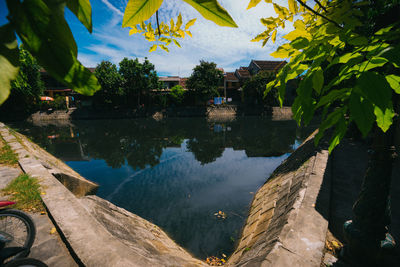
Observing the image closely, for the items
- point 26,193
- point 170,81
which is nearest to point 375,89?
point 26,193

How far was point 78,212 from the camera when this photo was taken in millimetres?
2893

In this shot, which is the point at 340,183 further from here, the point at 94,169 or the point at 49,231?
the point at 94,169

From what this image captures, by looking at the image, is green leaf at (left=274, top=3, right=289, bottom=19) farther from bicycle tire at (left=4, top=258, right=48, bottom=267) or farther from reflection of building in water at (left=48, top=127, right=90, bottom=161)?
reflection of building in water at (left=48, top=127, right=90, bottom=161)

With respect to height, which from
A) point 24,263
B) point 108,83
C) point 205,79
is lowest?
point 24,263

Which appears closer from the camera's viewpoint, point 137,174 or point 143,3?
point 143,3

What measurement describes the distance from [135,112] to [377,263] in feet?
108

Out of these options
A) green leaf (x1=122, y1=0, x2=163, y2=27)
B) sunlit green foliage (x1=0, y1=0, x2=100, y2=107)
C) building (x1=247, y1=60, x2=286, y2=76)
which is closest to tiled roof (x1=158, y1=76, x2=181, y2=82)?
building (x1=247, y1=60, x2=286, y2=76)

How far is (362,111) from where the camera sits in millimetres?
750

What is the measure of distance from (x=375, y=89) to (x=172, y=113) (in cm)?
3240

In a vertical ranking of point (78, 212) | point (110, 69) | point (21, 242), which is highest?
point (110, 69)

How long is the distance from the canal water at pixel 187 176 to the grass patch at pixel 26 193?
3.03 metres

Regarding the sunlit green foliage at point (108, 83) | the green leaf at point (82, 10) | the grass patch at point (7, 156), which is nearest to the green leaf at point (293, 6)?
the green leaf at point (82, 10)

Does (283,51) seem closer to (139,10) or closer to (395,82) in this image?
(395,82)

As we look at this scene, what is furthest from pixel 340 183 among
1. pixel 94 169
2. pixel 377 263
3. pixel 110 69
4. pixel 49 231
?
pixel 110 69
